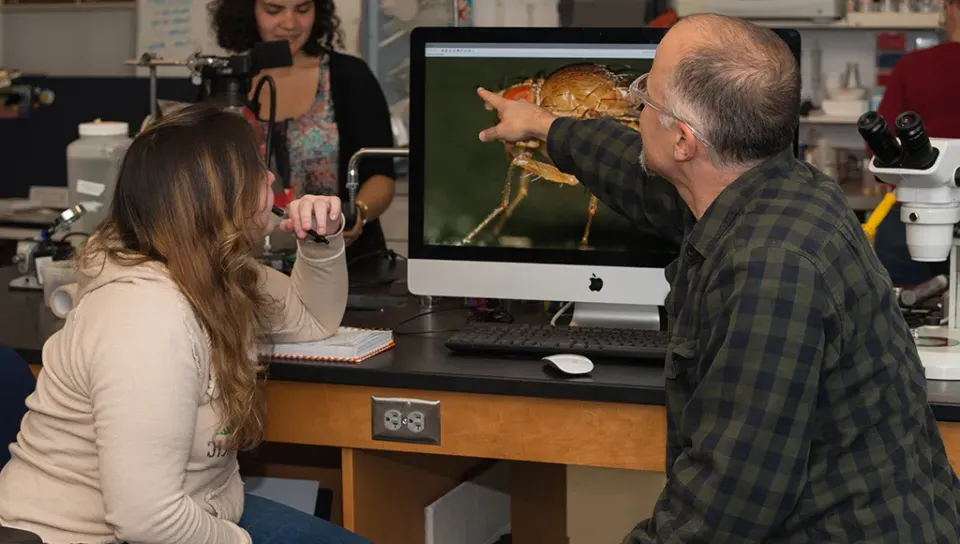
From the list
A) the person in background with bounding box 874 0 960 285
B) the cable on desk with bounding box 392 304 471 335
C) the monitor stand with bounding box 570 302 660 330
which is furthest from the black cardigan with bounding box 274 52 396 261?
the person in background with bounding box 874 0 960 285

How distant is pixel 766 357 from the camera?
47.8 inches

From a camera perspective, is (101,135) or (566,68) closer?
(566,68)

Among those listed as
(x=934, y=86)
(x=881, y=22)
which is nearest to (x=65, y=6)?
(x=881, y=22)

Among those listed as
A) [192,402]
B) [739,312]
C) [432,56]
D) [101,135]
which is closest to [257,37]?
[101,135]

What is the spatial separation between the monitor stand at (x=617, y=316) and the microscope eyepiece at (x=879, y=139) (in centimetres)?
49

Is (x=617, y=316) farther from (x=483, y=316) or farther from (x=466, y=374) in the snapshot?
(x=466, y=374)

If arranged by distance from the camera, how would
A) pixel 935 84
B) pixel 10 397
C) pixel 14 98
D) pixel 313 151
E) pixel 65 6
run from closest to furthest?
pixel 10 397, pixel 14 98, pixel 313 151, pixel 935 84, pixel 65 6

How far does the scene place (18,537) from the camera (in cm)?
132

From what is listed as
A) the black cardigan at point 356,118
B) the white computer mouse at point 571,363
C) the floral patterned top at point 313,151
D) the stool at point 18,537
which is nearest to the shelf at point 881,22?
the black cardigan at point 356,118

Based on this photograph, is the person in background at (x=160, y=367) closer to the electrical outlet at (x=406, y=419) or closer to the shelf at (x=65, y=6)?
the electrical outlet at (x=406, y=419)

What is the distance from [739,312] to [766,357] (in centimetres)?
5

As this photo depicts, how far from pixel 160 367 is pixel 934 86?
113 inches

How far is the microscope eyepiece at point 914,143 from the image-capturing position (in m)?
1.72

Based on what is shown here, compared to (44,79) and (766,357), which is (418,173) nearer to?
(766,357)
